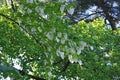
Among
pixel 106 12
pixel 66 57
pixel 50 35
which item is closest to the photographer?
pixel 50 35

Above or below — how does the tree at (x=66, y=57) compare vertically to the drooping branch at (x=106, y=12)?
below

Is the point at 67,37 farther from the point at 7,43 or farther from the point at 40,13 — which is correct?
the point at 7,43

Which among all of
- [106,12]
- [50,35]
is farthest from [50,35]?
[106,12]

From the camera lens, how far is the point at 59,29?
622 cm

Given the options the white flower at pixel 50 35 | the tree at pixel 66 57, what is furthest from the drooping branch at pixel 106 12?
the white flower at pixel 50 35

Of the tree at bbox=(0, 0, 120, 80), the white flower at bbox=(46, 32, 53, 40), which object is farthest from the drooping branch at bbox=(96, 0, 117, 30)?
the white flower at bbox=(46, 32, 53, 40)

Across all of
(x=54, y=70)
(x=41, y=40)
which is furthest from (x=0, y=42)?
(x=41, y=40)

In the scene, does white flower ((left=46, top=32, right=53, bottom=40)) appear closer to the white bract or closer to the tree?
the white bract

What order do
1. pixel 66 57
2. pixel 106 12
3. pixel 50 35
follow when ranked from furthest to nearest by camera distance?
pixel 106 12 < pixel 66 57 < pixel 50 35

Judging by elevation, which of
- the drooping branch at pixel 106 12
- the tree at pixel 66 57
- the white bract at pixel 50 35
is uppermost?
the drooping branch at pixel 106 12

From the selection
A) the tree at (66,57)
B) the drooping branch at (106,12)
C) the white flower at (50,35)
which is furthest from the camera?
the drooping branch at (106,12)

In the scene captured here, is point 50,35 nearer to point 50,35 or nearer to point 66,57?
point 50,35

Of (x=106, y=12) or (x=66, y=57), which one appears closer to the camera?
(x=66, y=57)

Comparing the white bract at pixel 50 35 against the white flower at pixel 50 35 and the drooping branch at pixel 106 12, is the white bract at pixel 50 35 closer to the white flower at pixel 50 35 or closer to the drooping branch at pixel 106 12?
the white flower at pixel 50 35
